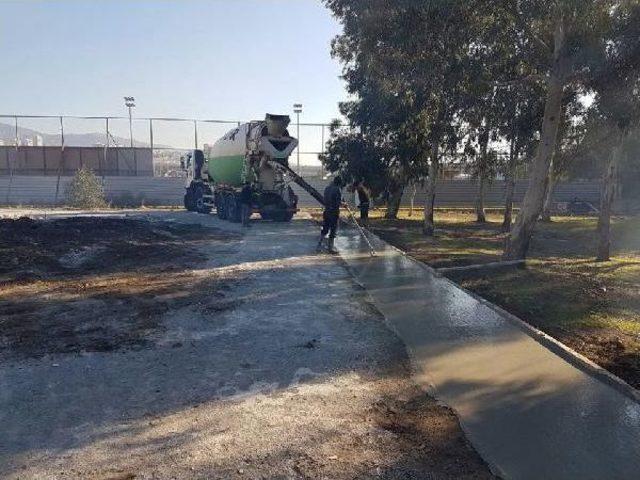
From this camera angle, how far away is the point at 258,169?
814 inches

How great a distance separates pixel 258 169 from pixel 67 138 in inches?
944

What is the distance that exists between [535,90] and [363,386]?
12648 mm

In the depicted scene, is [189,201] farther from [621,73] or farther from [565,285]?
[621,73]

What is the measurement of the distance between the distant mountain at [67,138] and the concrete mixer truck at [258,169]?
16011 mm

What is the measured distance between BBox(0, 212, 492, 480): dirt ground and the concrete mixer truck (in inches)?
418

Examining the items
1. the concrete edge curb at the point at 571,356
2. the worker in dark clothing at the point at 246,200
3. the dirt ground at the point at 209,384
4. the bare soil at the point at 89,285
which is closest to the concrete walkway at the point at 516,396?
the concrete edge curb at the point at 571,356

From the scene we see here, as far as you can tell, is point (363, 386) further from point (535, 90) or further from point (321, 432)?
point (535, 90)

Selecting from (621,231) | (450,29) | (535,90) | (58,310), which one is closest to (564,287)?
(450,29)

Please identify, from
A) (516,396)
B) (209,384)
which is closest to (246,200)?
(209,384)

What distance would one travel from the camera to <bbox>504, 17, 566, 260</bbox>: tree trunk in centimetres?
1161

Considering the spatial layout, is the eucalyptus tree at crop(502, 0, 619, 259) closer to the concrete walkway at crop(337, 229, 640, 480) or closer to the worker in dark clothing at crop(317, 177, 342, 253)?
the worker in dark clothing at crop(317, 177, 342, 253)

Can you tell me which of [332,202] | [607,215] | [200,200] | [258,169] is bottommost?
[200,200]

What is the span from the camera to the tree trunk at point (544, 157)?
11609 millimetres

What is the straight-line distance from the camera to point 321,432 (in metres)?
4.16
